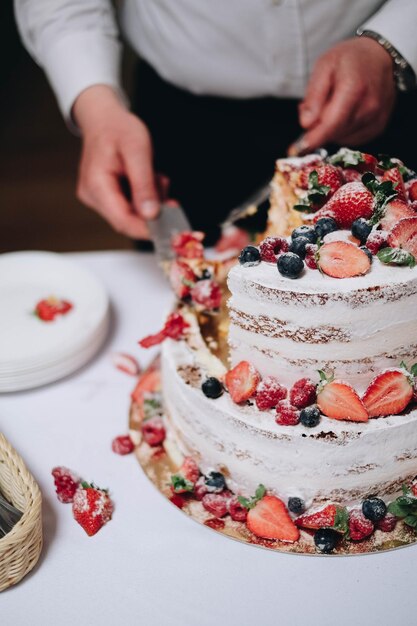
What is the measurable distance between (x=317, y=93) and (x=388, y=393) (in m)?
0.95

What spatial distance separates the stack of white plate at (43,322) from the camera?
208cm

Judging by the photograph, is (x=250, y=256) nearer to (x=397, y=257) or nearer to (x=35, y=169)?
(x=397, y=257)

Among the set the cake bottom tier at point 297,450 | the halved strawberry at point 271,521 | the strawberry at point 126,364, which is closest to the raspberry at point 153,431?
the cake bottom tier at point 297,450

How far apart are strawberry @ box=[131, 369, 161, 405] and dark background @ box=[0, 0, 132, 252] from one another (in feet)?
9.97

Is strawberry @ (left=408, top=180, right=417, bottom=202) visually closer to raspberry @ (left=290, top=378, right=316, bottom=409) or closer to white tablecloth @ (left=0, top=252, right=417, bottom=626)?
raspberry @ (left=290, top=378, right=316, bottom=409)

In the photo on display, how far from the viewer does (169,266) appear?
7.11 feet

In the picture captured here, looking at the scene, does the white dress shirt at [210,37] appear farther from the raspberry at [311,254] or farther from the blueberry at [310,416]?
the blueberry at [310,416]

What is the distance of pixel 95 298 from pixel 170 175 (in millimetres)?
754

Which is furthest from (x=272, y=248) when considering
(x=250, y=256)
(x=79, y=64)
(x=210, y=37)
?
(x=79, y=64)

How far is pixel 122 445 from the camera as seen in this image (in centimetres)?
190

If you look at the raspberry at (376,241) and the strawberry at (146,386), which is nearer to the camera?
the raspberry at (376,241)

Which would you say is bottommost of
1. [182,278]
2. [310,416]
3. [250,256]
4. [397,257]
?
[182,278]

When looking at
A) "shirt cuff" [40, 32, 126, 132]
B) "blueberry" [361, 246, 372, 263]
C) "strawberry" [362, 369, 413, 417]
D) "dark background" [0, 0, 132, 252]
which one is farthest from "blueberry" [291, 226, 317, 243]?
"dark background" [0, 0, 132, 252]

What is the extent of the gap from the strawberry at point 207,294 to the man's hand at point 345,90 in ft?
1.76
